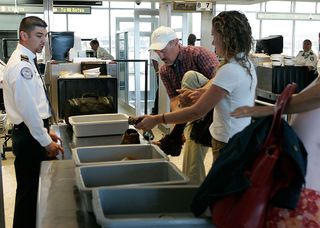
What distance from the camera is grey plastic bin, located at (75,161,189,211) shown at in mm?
1622

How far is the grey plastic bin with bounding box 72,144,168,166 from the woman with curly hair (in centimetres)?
18

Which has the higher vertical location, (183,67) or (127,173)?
(183,67)

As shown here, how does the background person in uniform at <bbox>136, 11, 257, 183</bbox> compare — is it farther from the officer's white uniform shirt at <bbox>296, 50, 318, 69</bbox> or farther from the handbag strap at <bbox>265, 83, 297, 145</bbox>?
the officer's white uniform shirt at <bbox>296, 50, 318, 69</bbox>

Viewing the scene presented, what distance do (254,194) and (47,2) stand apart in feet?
21.7

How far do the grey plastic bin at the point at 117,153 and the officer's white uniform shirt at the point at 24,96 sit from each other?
1.99ft

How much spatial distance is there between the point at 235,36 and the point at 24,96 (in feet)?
3.97

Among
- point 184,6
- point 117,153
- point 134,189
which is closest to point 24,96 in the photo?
point 117,153

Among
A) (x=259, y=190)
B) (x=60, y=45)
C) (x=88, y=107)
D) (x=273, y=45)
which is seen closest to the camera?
(x=259, y=190)

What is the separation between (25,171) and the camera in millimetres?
2570

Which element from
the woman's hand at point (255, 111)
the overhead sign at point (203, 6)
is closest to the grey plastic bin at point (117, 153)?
the woman's hand at point (255, 111)

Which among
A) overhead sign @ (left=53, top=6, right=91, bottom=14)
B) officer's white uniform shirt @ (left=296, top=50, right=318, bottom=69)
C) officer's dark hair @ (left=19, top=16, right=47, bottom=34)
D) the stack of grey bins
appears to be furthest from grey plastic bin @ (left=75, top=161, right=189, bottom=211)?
overhead sign @ (left=53, top=6, right=91, bottom=14)

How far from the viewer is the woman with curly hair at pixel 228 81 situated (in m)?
1.85

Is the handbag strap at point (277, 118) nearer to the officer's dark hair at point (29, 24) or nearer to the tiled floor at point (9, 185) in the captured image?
the officer's dark hair at point (29, 24)

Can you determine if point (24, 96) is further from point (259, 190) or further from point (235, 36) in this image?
point (259, 190)
